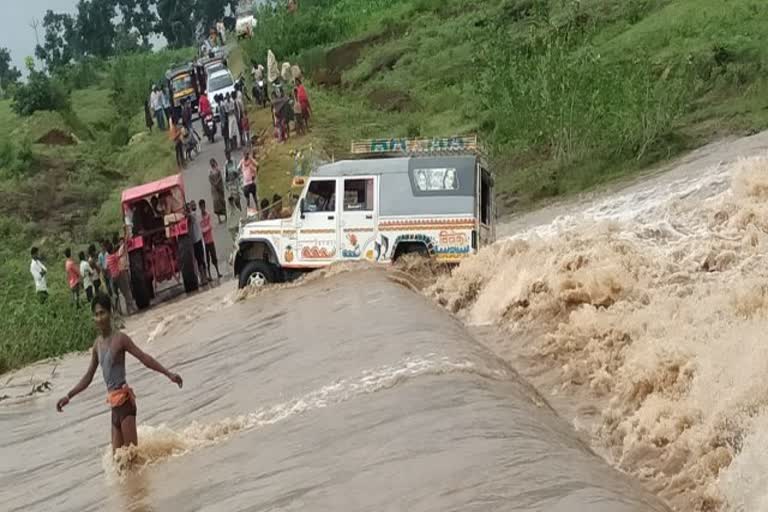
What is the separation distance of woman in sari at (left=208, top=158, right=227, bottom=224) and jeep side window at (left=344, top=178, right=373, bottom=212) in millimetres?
7928

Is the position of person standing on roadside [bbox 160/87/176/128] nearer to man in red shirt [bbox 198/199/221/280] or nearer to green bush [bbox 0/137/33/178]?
green bush [bbox 0/137/33/178]

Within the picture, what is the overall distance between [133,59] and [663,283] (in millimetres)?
56785

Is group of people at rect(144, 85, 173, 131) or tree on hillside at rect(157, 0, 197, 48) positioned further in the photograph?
tree on hillside at rect(157, 0, 197, 48)

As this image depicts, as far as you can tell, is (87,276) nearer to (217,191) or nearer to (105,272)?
(105,272)

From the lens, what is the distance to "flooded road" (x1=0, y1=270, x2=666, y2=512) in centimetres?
801

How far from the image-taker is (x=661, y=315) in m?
12.5

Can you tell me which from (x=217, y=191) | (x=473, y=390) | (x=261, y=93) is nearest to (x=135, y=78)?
(x=261, y=93)

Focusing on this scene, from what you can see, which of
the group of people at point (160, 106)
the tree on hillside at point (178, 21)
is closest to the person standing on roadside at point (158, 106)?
the group of people at point (160, 106)

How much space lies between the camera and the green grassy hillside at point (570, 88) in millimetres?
24859

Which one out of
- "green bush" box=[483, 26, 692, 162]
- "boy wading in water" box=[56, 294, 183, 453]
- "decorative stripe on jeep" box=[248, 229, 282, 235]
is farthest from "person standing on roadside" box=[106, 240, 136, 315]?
"boy wading in water" box=[56, 294, 183, 453]

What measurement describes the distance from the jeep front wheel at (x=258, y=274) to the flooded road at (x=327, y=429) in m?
1.26

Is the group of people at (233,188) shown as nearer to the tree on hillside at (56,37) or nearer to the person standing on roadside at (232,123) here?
the person standing on roadside at (232,123)

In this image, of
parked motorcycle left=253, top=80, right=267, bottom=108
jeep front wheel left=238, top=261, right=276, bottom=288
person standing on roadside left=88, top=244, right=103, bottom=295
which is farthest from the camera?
parked motorcycle left=253, top=80, right=267, bottom=108

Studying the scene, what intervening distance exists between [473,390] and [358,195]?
782 cm
